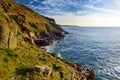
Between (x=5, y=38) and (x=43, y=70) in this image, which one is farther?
(x=5, y=38)

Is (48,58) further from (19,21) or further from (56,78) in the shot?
(19,21)

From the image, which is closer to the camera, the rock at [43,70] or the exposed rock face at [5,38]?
the rock at [43,70]

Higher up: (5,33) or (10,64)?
(5,33)

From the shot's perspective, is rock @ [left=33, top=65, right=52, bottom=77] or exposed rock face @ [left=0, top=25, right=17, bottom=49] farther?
exposed rock face @ [left=0, top=25, right=17, bottom=49]

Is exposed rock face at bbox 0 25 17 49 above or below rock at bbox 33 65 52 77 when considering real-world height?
above

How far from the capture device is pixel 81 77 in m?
44.2

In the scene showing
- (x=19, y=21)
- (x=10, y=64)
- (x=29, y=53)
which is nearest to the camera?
(x=10, y=64)

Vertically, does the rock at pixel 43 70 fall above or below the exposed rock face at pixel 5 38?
below

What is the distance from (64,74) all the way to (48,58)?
7.65 meters

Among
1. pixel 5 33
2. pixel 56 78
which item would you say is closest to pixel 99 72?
pixel 56 78

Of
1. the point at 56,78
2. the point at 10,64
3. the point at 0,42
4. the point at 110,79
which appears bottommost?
the point at 110,79

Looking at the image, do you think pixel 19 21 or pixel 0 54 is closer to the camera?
pixel 0 54

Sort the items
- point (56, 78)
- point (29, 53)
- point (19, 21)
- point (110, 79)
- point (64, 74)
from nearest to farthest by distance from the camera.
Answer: point (56, 78)
point (64, 74)
point (29, 53)
point (110, 79)
point (19, 21)

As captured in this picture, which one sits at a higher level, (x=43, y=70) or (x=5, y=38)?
(x=5, y=38)
